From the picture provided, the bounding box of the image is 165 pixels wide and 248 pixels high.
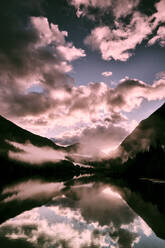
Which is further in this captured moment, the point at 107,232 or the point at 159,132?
the point at 159,132

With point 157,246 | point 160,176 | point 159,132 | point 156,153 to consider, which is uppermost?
point 159,132

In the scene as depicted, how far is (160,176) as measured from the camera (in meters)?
134

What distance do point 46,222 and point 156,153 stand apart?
156m

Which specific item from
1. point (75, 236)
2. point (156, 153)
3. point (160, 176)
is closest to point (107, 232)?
point (75, 236)

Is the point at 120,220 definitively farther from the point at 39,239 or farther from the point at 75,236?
→ the point at 39,239

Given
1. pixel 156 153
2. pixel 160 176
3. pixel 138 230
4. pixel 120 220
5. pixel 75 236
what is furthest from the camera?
pixel 156 153

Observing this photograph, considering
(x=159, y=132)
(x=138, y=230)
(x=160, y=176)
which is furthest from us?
(x=159, y=132)

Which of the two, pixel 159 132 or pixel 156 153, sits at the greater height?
pixel 159 132

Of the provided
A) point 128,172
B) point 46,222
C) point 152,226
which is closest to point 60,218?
point 46,222

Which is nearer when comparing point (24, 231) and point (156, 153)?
point (24, 231)

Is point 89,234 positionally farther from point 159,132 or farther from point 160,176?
point 159,132

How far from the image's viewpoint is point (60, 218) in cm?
1781

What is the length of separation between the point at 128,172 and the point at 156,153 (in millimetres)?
46385

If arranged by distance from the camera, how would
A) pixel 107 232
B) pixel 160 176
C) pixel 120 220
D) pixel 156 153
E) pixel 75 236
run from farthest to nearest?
pixel 156 153 < pixel 160 176 < pixel 120 220 < pixel 107 232 < pixel 75 236
